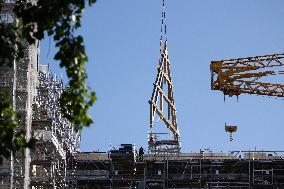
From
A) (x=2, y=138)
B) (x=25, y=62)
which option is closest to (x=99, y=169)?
(x=25, y=62)

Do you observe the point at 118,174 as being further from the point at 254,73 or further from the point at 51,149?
the point at 254,73

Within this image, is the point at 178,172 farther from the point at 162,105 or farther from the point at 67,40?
the point at 67,40

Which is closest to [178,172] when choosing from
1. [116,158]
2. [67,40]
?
[116,158]

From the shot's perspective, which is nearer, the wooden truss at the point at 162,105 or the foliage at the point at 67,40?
the foliage at the point at 67,40

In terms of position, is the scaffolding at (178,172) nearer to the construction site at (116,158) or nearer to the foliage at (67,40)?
the construction site at (116,158)

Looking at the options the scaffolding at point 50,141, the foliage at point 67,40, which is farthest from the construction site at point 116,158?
the foliage at point 67,40

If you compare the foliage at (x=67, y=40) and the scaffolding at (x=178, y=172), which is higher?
the foliage at (x=67, y=40)

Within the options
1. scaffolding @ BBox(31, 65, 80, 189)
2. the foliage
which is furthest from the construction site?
the foliage

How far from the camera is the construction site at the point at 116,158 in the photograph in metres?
68.6

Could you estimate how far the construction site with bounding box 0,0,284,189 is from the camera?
6862 cm

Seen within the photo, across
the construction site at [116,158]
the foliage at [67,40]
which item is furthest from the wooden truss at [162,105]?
the foliage at [67,40]

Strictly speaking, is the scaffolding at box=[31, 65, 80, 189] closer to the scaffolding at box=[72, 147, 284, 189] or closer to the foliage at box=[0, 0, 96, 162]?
the scaffolding at box=[72, 147, 284, 189]

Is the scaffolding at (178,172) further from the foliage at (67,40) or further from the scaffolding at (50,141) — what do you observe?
the foliage at (67,40)

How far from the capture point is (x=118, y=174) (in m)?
78.9
